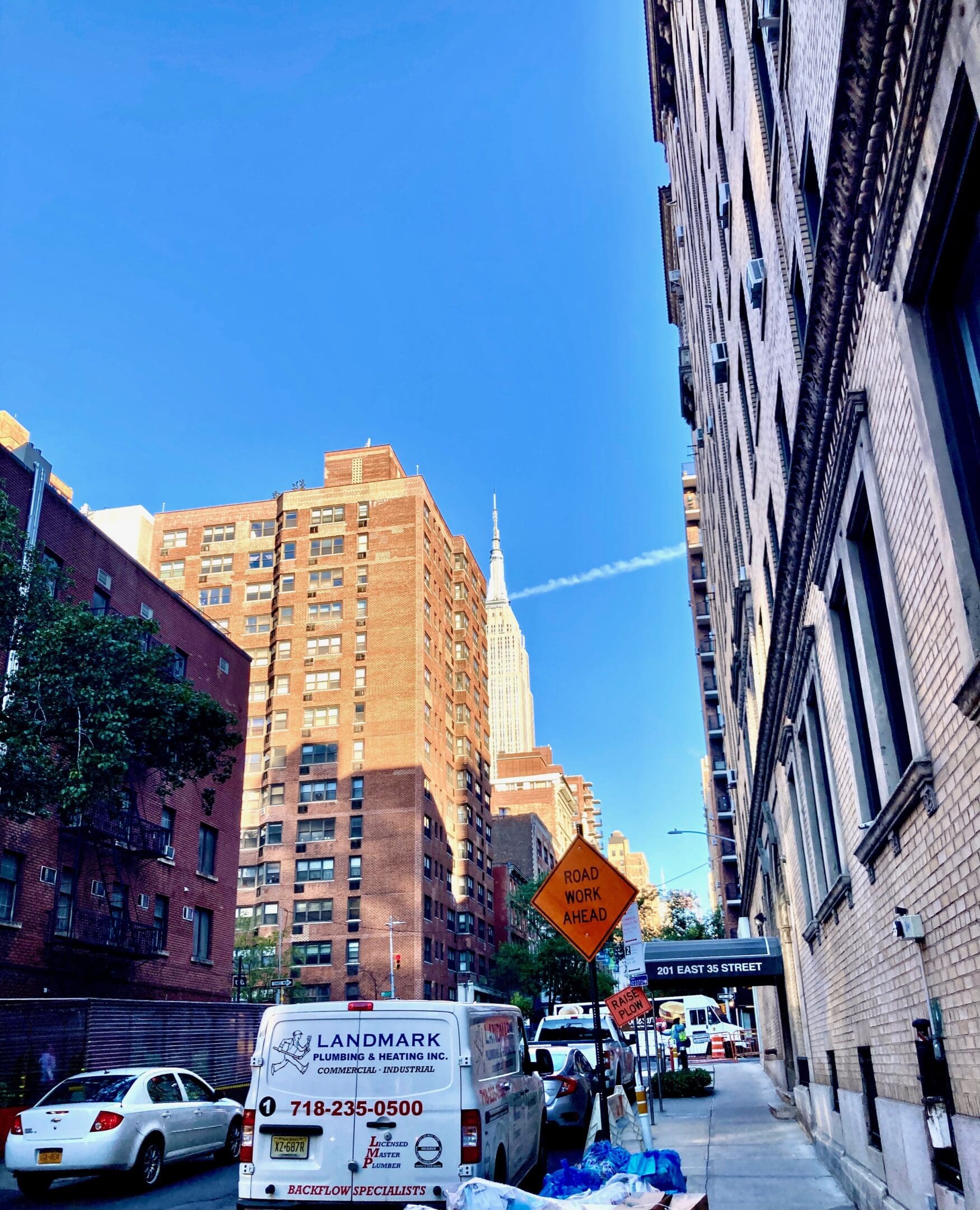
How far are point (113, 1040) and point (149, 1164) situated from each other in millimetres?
6929

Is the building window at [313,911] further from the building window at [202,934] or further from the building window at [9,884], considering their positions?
the building window at [9,884]

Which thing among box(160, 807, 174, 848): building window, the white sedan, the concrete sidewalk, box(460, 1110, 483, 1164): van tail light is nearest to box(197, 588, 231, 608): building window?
box(160, 807, 174, 848): building window

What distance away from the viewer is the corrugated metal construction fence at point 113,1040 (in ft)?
61.2

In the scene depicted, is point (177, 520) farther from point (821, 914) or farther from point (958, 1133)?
point (958, 1133)

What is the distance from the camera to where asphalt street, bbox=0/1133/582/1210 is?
1322cm

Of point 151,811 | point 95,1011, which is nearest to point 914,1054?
point 95,1011

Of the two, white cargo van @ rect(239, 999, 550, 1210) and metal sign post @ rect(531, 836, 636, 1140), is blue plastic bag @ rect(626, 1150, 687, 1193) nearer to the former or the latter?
white cargo van @ rect(239, 999, 550, 1210)

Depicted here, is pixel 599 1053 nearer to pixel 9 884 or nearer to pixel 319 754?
pixel 9 884

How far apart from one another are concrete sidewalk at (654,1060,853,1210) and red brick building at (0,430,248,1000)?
15.2 m

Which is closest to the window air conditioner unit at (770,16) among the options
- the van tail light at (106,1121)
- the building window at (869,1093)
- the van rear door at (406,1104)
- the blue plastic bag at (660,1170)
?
the building window at (869,1093)

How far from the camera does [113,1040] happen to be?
20891mm

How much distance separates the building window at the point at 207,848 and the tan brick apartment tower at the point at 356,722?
105 feet

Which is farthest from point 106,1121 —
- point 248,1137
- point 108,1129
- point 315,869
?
point 315,869

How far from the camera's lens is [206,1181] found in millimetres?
15266
